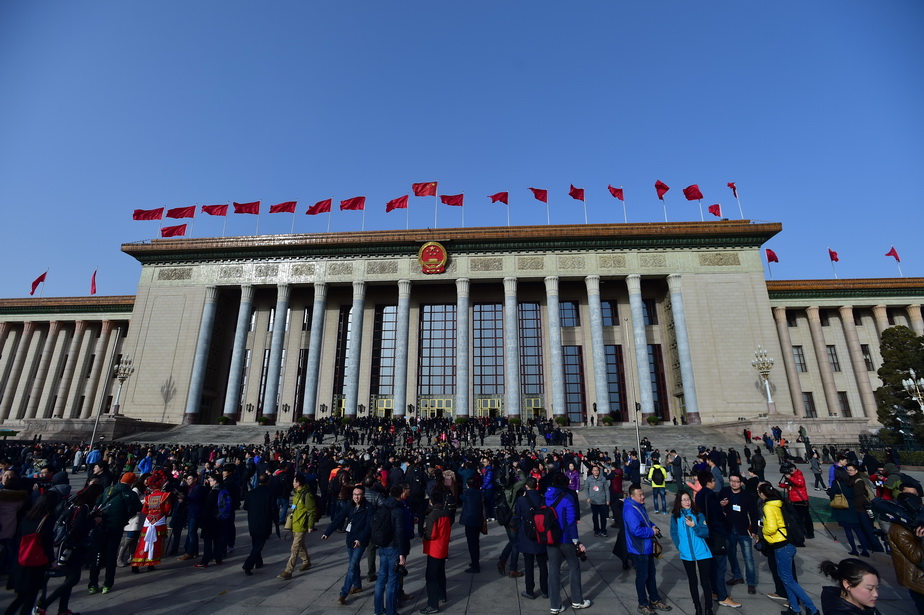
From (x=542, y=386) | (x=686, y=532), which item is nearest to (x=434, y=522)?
(x=686, y=532)

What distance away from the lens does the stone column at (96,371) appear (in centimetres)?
4816

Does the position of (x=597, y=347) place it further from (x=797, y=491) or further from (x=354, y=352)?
(x=797, y=491)

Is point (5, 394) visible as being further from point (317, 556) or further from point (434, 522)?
point (434, 522)

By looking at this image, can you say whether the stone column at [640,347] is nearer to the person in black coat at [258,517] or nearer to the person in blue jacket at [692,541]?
the person in blue jacket at [692,541]

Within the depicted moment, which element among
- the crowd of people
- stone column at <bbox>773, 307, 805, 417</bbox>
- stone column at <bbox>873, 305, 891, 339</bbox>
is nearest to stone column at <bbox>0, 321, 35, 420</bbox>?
the crowd of people

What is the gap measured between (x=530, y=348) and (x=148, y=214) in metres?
34.8

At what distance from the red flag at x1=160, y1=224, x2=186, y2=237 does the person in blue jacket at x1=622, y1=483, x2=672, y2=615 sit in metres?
46.2

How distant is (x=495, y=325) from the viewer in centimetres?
4281

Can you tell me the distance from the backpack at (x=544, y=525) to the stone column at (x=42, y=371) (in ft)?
204

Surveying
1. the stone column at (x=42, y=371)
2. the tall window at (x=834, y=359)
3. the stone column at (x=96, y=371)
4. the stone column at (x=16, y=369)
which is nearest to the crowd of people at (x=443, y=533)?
the tall window at (x=834, y=359)

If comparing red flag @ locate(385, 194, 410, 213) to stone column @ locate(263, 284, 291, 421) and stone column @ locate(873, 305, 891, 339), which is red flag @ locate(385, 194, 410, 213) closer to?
stone column @ locate(263, 284, 291, 421)

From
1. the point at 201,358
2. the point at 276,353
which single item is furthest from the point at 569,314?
the point at 201,358

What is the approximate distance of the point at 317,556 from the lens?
30.3ft

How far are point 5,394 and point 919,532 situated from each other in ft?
229
